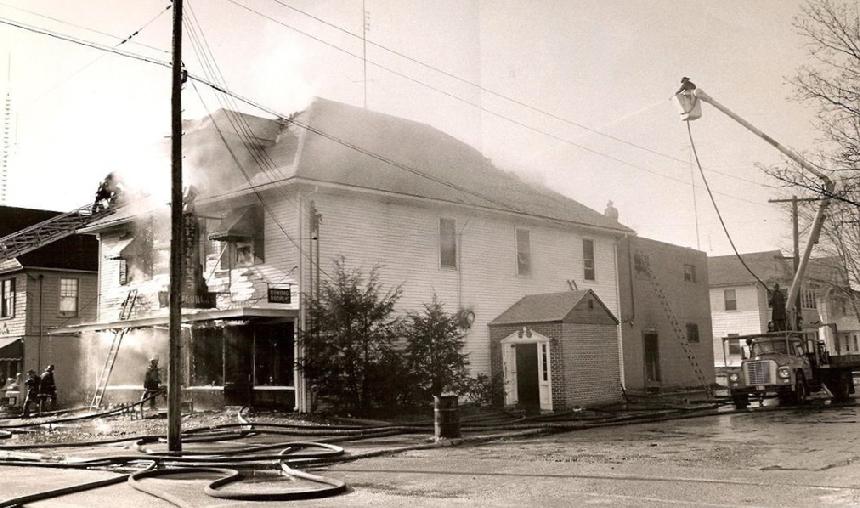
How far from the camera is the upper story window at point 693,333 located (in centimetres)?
3562

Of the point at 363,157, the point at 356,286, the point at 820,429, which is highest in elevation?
the point at 363,157

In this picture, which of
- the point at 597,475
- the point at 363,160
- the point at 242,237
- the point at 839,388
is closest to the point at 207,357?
the point at 242,237

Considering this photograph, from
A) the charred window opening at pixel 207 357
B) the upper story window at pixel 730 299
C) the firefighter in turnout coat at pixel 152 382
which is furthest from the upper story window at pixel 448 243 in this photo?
the upper story window at pixel 730 299

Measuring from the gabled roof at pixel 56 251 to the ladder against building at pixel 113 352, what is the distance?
26.4 feet

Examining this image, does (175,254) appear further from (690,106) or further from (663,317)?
(663,317)

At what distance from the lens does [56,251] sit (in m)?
33.9

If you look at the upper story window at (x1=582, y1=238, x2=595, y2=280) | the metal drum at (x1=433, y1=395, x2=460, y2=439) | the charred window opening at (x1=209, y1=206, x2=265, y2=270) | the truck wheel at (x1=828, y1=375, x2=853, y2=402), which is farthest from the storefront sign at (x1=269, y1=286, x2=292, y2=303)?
the truck wheel at (x1=828, y1=375, x2=853, y2=402)

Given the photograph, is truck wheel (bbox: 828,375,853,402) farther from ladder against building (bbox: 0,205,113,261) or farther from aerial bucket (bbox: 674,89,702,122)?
ladder against building (bbox: 0,205,113,261)

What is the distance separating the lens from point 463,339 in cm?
2459

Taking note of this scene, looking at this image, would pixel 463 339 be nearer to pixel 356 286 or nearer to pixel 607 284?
pixel 356 286

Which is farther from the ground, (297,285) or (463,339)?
(297,285)

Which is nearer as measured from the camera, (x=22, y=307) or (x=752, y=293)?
(x=22, y=307)

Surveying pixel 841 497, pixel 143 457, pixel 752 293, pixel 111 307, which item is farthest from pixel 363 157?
pixel 752 293

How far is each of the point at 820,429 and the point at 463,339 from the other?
10843 millimetres
